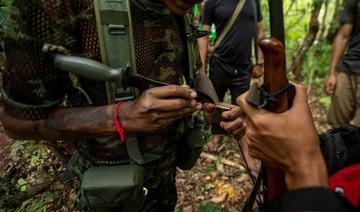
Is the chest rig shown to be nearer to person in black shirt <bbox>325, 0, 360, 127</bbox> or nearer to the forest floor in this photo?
the forest floor

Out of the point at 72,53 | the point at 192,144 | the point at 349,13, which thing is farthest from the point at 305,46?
the point at 72,53

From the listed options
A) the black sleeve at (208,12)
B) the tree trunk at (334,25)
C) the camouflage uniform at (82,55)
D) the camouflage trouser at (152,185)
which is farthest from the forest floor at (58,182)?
the tree trunk at (334,25)

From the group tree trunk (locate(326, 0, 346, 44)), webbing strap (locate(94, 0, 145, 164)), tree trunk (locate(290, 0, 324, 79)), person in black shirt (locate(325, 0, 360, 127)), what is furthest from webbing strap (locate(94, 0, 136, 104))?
tree trunk (locate(326, 0, 346, 44))

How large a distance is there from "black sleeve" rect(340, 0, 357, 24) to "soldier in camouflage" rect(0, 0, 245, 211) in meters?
3.11

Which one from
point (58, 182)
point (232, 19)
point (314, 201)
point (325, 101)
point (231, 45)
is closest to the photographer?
point (314, 201)

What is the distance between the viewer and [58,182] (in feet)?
10.4

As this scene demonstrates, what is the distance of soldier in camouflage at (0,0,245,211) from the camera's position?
1.32 m

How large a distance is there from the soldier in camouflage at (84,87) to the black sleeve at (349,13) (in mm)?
3113

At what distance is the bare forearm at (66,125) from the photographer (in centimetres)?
146

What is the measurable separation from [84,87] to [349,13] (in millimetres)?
3735

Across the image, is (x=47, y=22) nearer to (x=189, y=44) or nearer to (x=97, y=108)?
(x=97, y=108)

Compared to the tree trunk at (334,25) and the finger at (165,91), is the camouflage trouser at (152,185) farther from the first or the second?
the tree trunk at (334,25)

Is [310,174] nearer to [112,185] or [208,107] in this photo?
[208,107]

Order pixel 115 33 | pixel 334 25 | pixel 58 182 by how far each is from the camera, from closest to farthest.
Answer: pixel 115 33 < pixel 58 182 < pixel 334 25
